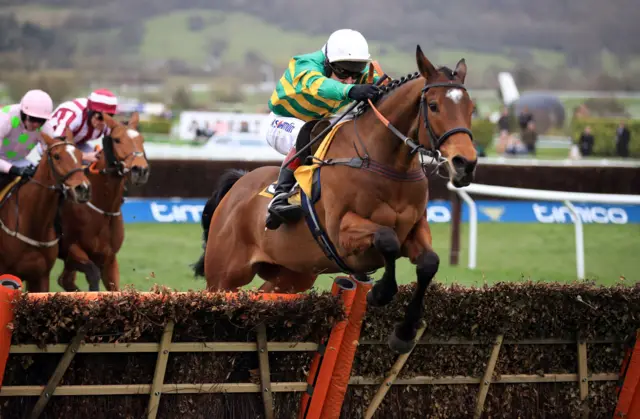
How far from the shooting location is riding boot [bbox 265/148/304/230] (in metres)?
4.65

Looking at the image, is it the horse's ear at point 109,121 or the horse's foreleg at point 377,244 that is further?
the horse's ear at point 109,121

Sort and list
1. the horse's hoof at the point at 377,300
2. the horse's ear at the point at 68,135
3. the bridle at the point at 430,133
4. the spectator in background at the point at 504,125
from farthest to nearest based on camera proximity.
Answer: the spectator in background at the point at 504,125, the horse's ear at the point at 68,135, the horse's hoof at the point at 377,300, the bridle at the point at 430,133

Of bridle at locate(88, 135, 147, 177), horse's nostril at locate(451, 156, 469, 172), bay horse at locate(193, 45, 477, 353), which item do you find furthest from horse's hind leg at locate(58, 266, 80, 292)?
horse's nostril at locate(451, 156, 469, 172)

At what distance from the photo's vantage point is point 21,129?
649cm

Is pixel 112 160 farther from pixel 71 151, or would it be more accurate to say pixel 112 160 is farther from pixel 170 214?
pixel 170 214

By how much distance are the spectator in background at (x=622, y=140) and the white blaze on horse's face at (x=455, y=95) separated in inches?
845

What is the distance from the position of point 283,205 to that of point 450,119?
1.22 meters

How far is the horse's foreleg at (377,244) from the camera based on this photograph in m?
3.89

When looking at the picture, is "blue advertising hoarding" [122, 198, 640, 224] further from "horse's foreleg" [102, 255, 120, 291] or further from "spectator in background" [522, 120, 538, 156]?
"spectator in background" [522, 120, 538, 156]

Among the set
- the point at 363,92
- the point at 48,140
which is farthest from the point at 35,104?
the point at 363,92

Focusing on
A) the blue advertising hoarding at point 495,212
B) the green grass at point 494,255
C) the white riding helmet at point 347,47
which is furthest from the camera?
the blue advertising hoarding at point 495,212

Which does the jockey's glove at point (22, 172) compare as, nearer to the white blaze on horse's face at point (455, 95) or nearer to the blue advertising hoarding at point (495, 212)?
the white blaze on horse's face at point (455, 95)

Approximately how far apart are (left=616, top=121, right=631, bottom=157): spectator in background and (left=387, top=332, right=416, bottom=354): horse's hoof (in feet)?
71.1

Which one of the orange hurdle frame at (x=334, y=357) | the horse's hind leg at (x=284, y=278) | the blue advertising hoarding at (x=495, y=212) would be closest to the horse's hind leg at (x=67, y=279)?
the horse's hind leg at (x=284, y=278)
